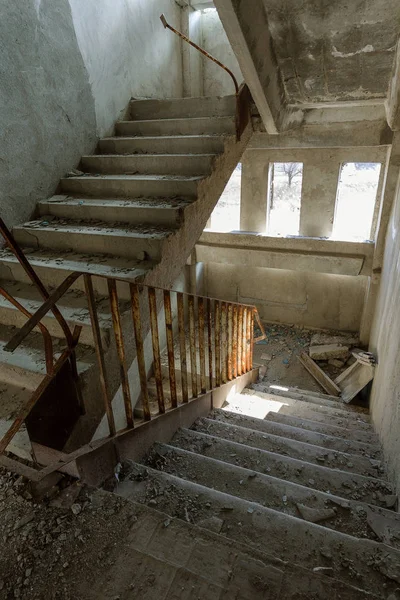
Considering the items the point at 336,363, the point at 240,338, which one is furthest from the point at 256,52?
the point at 336,363

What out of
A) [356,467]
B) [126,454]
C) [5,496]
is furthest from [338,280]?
[5,496]

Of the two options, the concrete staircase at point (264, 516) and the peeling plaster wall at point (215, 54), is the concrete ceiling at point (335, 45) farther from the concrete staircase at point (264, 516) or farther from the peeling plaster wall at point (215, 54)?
the concrete staircase at point (264, 516)

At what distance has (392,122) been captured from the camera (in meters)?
4.36

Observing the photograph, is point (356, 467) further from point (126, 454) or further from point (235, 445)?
point (126, 454)

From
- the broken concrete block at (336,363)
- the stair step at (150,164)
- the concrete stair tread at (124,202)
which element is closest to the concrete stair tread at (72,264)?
the concrete stair tread at (124,202)

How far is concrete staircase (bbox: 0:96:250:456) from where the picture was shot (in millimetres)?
2717

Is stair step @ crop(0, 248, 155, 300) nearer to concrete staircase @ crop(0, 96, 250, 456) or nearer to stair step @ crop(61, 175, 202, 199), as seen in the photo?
concrete staircase @ crop(0, 96, 250, 456)

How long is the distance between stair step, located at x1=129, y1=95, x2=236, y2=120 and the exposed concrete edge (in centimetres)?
350

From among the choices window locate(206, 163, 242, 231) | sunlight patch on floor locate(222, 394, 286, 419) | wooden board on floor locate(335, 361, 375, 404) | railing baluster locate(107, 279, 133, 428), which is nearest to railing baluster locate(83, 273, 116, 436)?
railing baluster locate(107, 279, 133, 428)

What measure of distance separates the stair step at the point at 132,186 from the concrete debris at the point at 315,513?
8.99ft

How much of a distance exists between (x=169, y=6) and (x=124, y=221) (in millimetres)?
4803

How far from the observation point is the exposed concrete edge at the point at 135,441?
188 cm

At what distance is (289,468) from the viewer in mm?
2627

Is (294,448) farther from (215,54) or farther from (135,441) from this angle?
(215,54)
